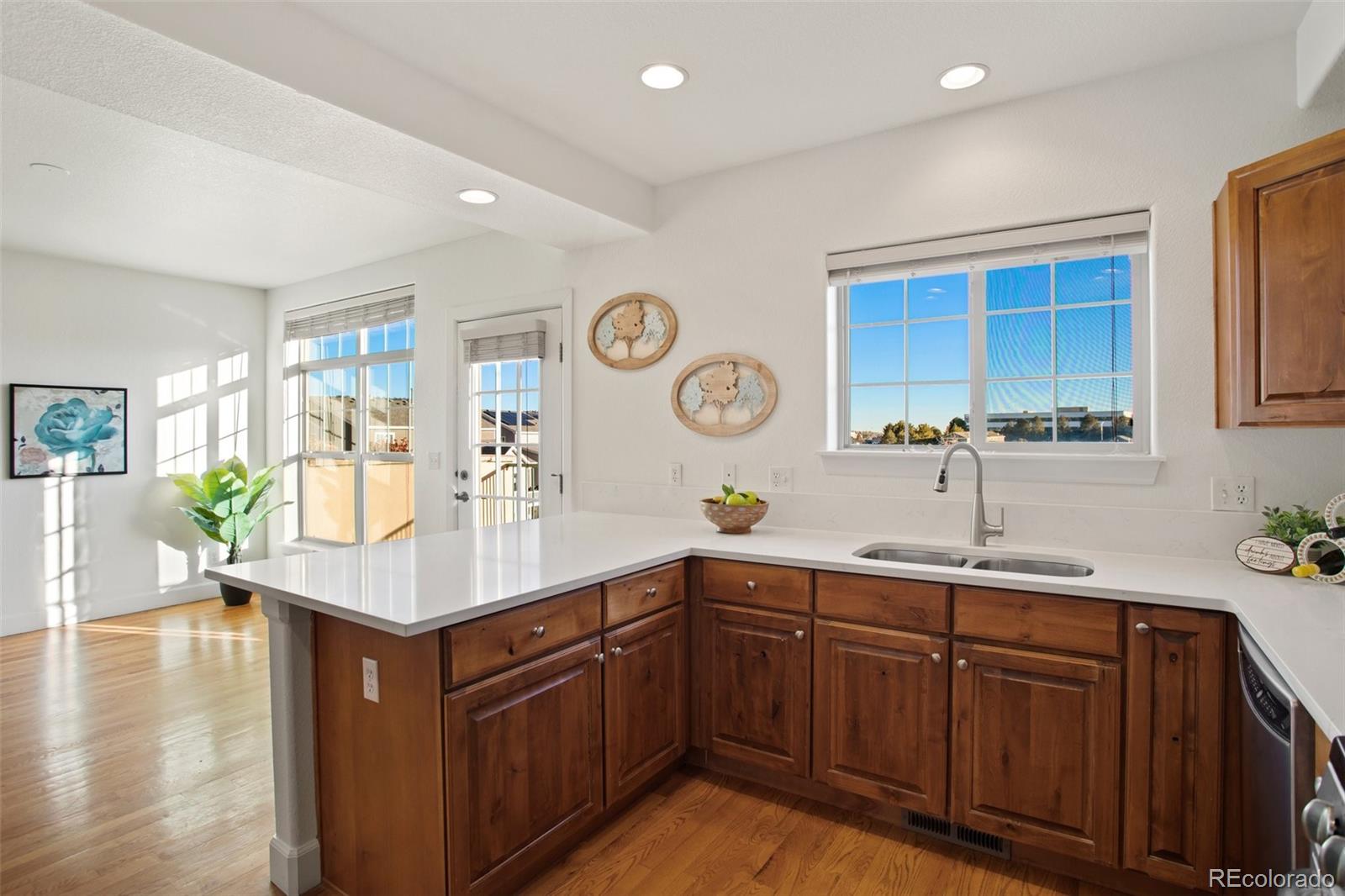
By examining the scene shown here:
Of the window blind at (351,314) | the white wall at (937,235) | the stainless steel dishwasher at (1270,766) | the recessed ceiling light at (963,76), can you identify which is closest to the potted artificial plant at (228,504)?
the window blind at (351,314)

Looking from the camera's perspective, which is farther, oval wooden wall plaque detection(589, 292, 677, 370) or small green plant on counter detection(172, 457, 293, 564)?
small green plant on counter detection(172, 457, 293, 564)

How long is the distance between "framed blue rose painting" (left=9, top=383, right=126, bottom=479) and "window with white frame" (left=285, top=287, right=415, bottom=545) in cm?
112

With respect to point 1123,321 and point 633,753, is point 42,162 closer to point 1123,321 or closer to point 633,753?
point 633,753

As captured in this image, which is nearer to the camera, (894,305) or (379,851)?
(379,851)

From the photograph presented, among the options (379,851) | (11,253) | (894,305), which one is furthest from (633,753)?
(11,253)

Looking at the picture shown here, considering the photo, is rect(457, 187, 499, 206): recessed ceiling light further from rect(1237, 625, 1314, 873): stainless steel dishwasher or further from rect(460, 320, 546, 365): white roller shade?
rect(1237, 625, 1314, 873): stainless steel dishwasher

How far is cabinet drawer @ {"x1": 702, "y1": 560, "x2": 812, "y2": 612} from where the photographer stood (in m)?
2.31

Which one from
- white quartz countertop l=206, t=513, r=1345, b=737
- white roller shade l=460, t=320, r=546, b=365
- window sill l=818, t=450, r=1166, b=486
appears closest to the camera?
white quartz countertop l=206, t=513, r=1345, b=737

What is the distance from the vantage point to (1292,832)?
1.27 meters

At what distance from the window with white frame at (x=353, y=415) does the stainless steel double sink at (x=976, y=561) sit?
3258 millimetres

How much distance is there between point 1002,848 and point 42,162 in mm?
4648

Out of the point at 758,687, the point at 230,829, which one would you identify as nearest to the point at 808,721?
the point at 758,687

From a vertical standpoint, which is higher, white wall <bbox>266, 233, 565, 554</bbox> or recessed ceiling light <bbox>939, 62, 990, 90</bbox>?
recessed ceiling light <bbox>939, 62, 990, 90</bbox>

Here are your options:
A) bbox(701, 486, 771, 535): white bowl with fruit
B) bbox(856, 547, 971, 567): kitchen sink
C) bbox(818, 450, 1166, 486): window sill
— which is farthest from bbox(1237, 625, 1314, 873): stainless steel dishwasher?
bbox(701, 486, 771, 535): white bowl with fruit
